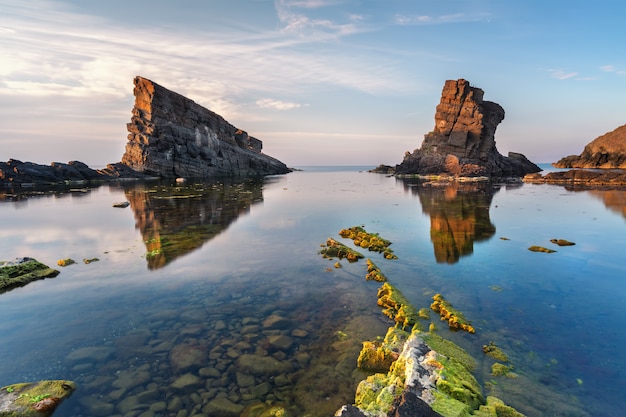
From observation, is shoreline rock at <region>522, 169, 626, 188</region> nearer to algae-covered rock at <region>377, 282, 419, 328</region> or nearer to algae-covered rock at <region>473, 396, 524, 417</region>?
algae-covered rock at <region>377, 282, 419, 328</region>

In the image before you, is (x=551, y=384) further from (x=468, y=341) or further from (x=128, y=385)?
(x=128, y=385)

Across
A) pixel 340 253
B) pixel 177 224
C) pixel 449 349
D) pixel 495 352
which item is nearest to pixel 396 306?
pixel 449 349

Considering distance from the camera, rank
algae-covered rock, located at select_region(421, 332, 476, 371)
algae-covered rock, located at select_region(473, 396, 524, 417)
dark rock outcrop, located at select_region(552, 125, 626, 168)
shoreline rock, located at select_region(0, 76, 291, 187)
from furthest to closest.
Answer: dark rock outcrop, located at select_region(552, 125, 626, 168) → shoreline rock, located at select_region(0, 76, 291, 187) → algae-covered rock, located at select_region(421, 332, 476, 371) → algae-covered rock, located at select_region(473, 396, 524, 417)

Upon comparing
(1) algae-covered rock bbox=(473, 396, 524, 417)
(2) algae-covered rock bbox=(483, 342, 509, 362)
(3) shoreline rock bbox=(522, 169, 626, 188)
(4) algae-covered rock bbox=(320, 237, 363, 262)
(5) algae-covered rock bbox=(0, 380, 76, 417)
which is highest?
(3) shoreline rock bbox=(522, 169, 626, 188)

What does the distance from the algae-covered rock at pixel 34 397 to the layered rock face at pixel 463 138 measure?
363 ft

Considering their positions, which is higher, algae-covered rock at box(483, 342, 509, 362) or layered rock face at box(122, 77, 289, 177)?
layered rock face at box(122, 77, 289, 177)

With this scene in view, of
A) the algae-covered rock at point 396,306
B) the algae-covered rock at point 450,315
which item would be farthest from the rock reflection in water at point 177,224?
the algae-covered rock at point 450,315

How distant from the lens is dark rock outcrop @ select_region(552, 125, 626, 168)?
12538 centimetres

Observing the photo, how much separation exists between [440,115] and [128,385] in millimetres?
130104

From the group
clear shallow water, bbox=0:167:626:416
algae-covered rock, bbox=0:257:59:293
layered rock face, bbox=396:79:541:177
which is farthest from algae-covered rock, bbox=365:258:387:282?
layered rock face, bbox=396:79:541:177

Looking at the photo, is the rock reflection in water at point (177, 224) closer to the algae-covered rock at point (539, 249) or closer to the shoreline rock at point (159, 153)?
the algae-covered rock at point (539, 249)

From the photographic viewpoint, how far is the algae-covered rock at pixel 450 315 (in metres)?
9.85

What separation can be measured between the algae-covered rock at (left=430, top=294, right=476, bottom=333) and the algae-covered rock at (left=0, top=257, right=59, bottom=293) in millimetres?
17009

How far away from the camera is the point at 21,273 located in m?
14.6
